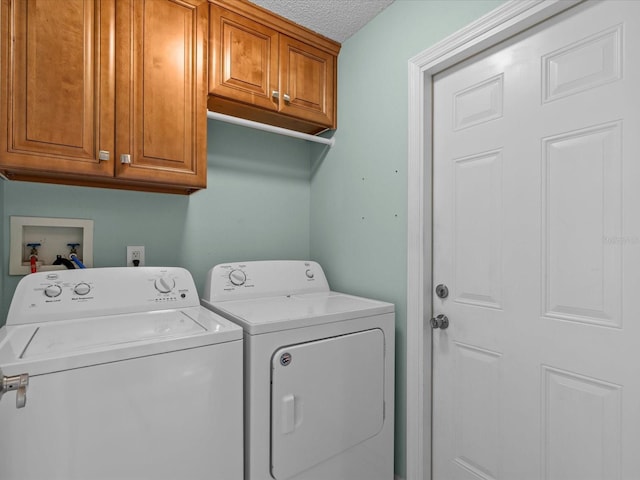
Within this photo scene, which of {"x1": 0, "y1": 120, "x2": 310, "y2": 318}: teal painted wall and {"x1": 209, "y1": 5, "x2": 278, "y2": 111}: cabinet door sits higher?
{"x1": 209, "y1": 5, "x2": 278, "y2": 111}: cabinet door

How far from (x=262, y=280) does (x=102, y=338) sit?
2.78ft

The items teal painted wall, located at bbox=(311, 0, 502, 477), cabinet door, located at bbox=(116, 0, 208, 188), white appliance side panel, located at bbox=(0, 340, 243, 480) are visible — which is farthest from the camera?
teal painted wall, located at bbox=(311, 0, 502, 477)

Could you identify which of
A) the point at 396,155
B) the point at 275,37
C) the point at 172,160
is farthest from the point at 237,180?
the point at 396,155

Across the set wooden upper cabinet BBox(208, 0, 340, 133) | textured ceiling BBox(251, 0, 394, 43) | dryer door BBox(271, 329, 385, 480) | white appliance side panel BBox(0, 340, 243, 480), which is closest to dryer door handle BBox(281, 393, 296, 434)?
dryer door BBox(271, 329, 385, 480)

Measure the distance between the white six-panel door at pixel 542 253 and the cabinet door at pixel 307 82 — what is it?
69 cm

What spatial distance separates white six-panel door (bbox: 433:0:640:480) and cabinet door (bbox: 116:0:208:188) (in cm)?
111

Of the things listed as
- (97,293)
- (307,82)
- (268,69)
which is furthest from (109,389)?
(307,82)

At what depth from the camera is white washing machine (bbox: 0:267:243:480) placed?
0.92 meters

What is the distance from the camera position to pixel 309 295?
6.45ft

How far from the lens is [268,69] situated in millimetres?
1859

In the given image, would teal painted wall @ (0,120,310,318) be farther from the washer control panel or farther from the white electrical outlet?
the washer control panel

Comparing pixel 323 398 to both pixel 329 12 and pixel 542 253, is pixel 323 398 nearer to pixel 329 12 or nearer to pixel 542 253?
pixel 542 253

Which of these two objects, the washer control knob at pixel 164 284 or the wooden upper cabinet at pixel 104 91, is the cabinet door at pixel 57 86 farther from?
the washer control knob at pixel 164 284

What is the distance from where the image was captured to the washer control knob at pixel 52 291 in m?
1.34
